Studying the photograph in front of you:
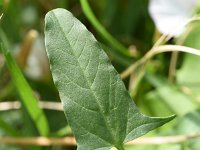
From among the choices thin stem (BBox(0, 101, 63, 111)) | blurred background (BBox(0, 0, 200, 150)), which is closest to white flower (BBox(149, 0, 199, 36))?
blurred background (BBox(0, 0, 200, 150))

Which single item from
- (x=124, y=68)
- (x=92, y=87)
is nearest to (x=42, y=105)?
(x=124, y=68)

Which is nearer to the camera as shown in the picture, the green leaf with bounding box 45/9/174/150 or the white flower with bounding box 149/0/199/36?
the green leaf with bounding box 45/9/174/150

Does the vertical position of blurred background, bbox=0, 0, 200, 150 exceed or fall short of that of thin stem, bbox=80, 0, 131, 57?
it falls short

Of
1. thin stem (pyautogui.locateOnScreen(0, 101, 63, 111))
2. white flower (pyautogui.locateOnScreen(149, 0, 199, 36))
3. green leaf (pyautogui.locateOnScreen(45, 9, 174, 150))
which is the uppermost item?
green leaf (pyautogui.locateOnScreen(45, 9, 174, 150))

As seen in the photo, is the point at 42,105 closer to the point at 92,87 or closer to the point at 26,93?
the point at 26,93

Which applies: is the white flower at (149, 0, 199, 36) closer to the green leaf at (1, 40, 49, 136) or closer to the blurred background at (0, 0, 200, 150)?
the blurred background at (0, 0, 200, 150)

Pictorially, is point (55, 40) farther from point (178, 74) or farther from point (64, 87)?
point (178, 74)
